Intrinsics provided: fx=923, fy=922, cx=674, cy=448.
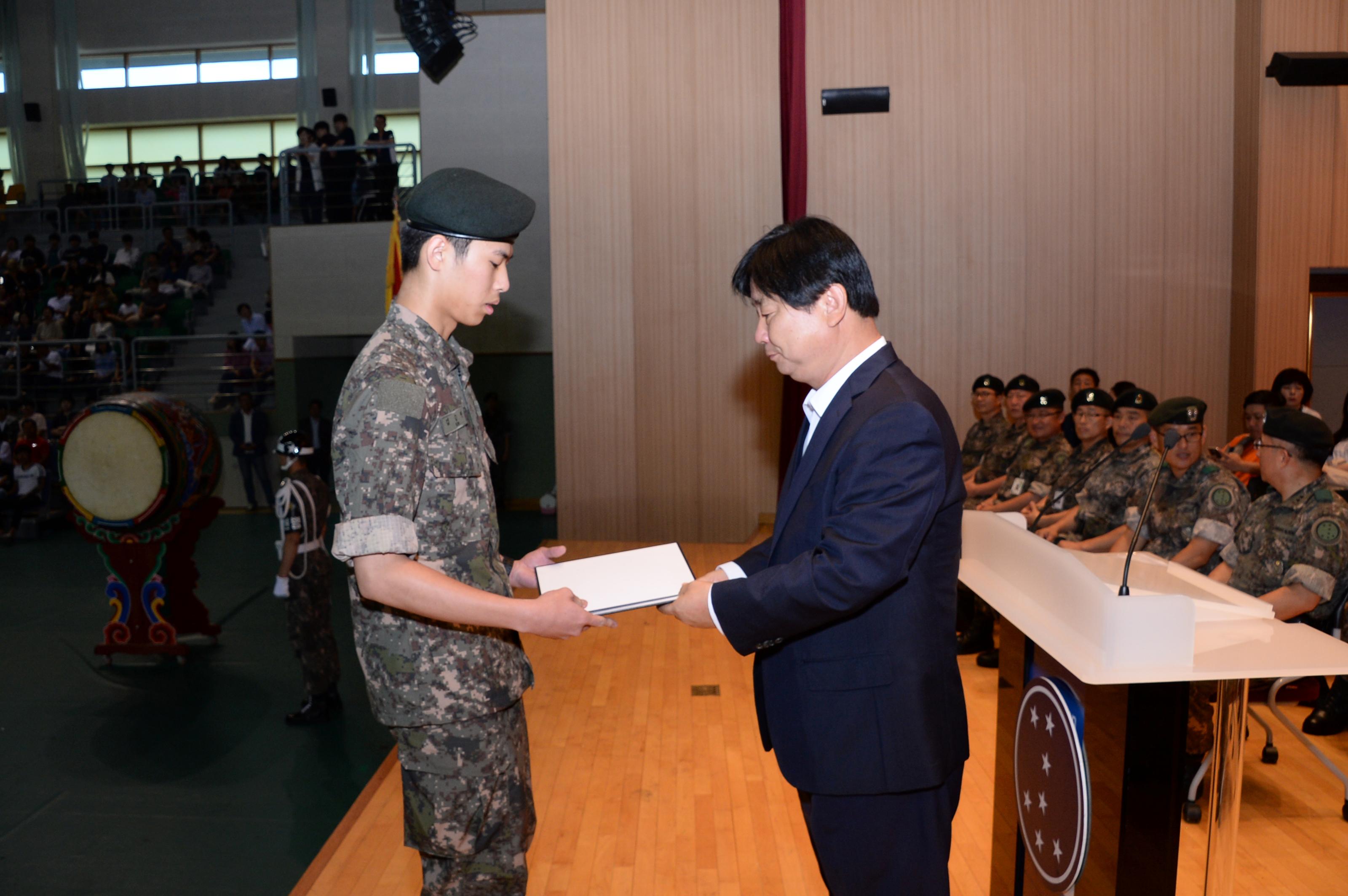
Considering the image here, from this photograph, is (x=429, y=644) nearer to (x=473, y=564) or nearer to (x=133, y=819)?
(x=473, y=564)

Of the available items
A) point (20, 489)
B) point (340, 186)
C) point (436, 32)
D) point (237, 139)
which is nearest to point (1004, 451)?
point (436, 32)

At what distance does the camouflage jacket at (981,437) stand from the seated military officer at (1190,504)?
6.46 feet

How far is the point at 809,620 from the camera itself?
4.65ft

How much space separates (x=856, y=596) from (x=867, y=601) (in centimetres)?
4

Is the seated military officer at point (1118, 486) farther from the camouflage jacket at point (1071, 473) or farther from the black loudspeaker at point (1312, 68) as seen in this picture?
the black loudspeaker at point (1312, 68)

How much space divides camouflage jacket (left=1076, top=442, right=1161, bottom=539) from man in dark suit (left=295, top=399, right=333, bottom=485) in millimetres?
8121

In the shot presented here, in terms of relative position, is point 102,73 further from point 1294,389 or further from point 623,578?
point 623,578

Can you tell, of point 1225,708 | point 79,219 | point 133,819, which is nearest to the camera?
point 1225,708

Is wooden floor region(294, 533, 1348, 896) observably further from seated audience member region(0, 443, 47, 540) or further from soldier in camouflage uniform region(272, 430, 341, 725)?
seated audience member region(0, 443, 47, 540)

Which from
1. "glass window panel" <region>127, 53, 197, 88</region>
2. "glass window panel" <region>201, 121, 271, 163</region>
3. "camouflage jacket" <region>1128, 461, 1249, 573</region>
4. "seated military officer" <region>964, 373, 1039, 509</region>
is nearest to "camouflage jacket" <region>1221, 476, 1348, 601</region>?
"camouflage jacket" <region>1128, 461, 1249, 573</region>

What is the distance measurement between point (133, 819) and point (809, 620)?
10.4ft

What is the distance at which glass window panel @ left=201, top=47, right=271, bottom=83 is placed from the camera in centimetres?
1532

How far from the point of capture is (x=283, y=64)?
1526cm

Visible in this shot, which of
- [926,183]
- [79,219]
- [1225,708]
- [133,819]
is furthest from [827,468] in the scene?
[79,219]
